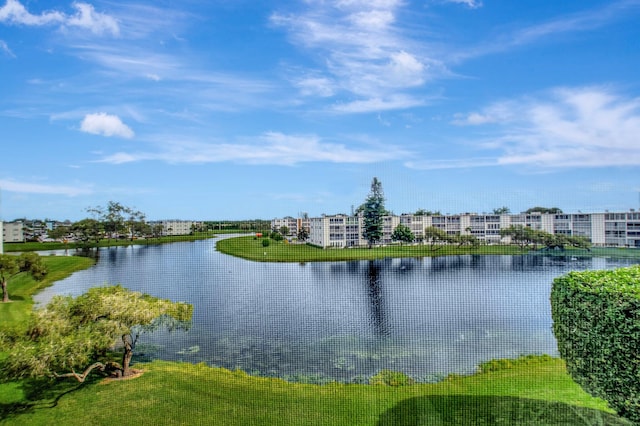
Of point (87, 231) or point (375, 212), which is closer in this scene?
point (87, 231)

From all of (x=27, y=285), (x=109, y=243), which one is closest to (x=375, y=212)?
(x=109, y=243)

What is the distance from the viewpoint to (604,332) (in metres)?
1.83

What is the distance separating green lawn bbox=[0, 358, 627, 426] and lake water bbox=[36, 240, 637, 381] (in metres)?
0.80

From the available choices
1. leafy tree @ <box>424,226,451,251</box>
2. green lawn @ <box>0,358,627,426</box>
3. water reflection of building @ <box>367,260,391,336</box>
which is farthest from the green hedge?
leafy tree @ <box>424,226,451,251</box>

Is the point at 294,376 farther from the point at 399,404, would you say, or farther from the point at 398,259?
the point at 398,259

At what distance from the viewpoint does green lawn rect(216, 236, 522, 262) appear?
12.5m

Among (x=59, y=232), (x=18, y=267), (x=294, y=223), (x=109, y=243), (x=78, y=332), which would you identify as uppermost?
(x=294, y=223)

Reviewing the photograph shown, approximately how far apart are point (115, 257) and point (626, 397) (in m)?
8.50

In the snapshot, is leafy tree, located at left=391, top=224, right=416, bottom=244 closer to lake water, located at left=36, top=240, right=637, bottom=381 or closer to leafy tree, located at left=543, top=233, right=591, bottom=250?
lake water, located at left=36, top=240, right=637, bottom=381

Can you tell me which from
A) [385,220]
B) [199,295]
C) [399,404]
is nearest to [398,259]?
[385,220]

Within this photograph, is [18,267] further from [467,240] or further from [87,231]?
[467,240]

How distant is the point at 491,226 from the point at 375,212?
12.9 ft

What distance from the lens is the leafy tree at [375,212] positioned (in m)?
12.8

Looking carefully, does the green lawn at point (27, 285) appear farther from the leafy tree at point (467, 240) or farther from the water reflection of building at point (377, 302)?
the leafy tree at point (467, 240)
